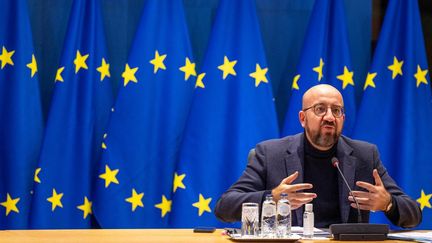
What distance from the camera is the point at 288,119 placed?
5117 mm

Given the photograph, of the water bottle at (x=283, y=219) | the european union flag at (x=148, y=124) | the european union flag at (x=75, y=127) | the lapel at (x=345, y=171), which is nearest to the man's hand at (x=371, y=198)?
the lapel at (x=345, y=171)

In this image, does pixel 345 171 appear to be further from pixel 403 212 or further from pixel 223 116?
pixel 223 116

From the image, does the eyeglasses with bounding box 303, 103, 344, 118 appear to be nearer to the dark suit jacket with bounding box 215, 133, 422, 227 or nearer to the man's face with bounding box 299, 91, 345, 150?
the man's face with bounding box 299, 91, 345, 150

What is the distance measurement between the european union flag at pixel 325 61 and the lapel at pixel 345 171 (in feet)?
3.85

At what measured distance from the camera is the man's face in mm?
3834

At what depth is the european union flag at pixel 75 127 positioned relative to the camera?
15.9 ft

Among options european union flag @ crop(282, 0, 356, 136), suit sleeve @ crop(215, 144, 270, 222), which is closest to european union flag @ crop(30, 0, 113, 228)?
european union flag @ crop(282, 0, 356, 136)

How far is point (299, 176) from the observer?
3.78m

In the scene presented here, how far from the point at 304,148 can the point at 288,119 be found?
119cm

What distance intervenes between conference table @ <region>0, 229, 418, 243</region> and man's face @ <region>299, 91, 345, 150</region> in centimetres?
89

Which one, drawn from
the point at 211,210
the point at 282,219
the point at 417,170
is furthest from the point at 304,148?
the point at 417,170

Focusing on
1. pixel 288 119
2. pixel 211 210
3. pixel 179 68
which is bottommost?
pixel 211 210

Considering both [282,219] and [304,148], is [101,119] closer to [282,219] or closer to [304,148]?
[304,148]

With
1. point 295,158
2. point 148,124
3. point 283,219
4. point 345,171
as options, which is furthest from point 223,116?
point 283,219
